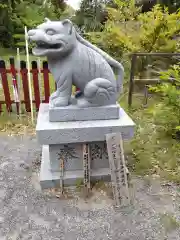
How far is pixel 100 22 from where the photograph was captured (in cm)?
1264

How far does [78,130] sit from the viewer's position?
2.82 meters

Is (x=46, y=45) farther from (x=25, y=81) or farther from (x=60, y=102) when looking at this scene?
(x=25, y=81)

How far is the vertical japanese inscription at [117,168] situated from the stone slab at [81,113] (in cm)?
33

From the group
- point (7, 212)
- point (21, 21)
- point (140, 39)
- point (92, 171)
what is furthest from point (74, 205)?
point (21, 21)

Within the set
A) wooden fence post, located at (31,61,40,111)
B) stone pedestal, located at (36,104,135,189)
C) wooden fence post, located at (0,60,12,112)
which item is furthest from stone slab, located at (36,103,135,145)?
wooden fence post, located at (0,60,12,112)

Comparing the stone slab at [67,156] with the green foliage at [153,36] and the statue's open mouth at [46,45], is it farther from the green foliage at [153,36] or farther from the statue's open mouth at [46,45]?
the green foliage at [153,36]

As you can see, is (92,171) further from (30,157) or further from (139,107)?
(139,107)

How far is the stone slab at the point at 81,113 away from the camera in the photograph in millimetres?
2893

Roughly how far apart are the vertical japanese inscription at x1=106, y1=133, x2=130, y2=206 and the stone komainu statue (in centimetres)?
47

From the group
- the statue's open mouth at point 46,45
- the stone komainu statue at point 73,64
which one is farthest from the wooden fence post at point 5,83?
the statue's open mouth at point 46,45

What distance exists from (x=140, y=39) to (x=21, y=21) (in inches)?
287

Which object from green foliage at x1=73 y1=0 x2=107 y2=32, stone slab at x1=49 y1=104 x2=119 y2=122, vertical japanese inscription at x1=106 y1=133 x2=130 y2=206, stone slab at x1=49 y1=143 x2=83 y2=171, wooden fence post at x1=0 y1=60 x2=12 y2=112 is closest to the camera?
vertical japanese inscription at x1=106 y1=133 x2=130 y2=206

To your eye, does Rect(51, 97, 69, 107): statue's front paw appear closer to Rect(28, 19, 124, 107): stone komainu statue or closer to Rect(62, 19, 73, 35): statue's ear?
Rect(28, 19, 124, 107): stone komainu statue

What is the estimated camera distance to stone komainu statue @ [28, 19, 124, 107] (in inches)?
102
